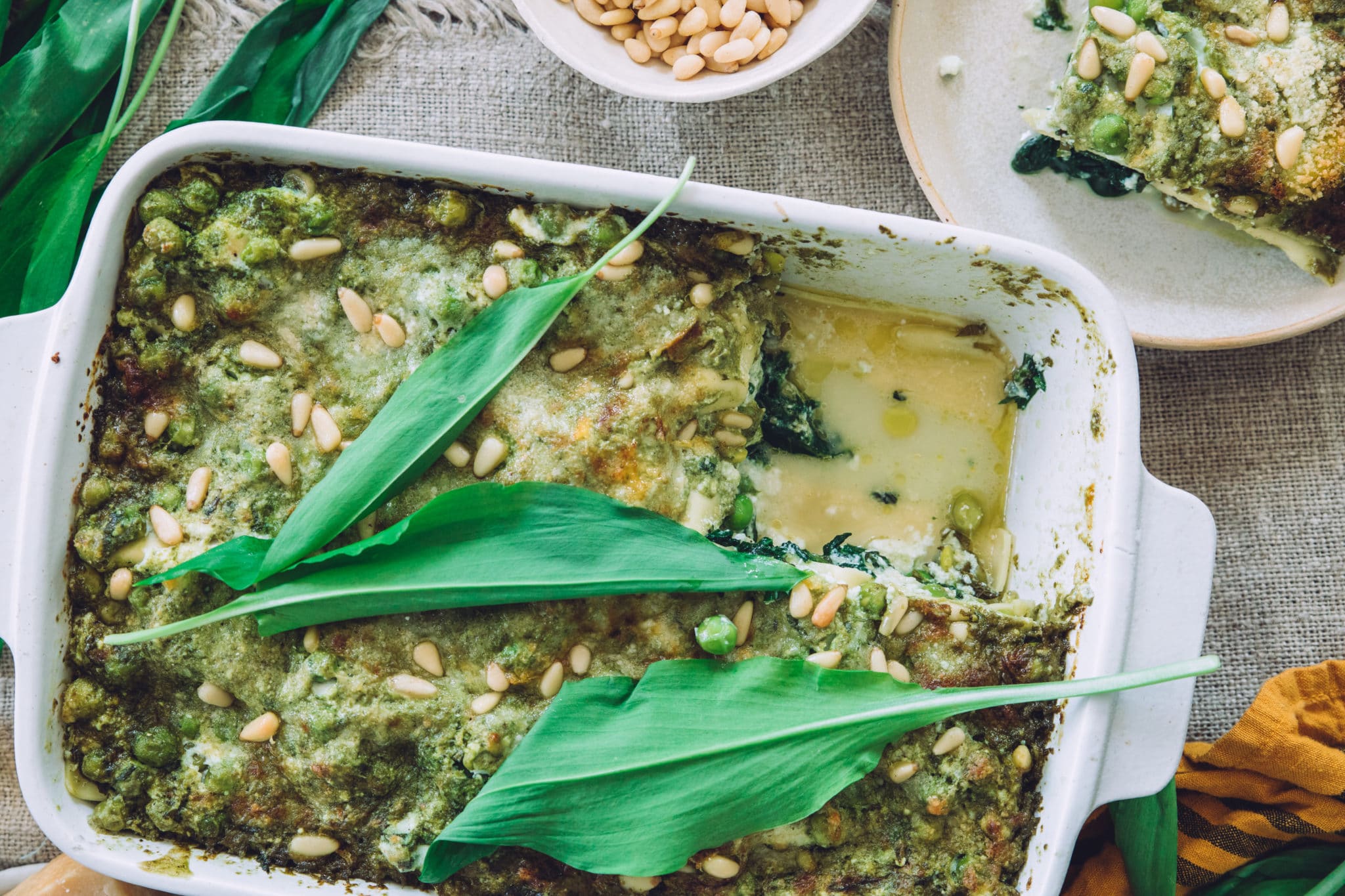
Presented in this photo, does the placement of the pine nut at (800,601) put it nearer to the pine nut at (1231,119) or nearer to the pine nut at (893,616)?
the pine nut at (893,616)

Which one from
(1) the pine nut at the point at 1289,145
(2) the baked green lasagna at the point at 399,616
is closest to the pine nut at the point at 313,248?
(2) the baked green lasagna at the point at 399,616

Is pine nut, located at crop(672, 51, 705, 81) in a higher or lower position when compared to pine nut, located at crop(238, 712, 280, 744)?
higher

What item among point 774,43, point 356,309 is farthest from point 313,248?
point 774,43

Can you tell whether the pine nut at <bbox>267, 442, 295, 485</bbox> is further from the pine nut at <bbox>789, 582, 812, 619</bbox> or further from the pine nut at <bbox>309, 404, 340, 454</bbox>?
the pine nut at <bbox>789, 582, 812, 619</bbox>

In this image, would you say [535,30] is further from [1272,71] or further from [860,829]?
[860,829]

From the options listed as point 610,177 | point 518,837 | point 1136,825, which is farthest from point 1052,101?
point 518,837

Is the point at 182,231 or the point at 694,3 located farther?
the point at 694,3

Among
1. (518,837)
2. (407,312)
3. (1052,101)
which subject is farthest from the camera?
(1052,101)

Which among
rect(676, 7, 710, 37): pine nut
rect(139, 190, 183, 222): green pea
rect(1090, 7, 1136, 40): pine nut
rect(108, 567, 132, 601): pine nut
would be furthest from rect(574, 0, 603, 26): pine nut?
rect(108, 567, 132, 601): pine nut
